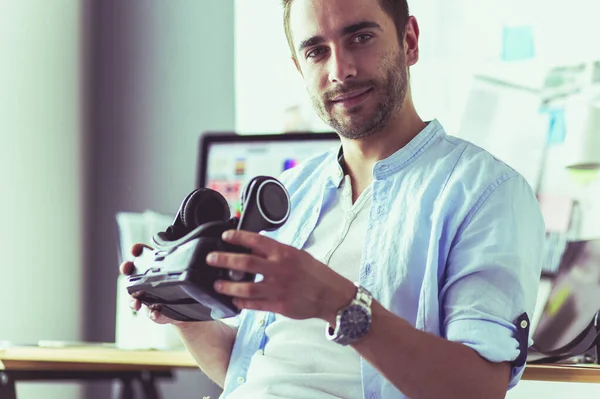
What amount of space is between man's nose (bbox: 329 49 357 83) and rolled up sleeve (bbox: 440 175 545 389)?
0.28 m

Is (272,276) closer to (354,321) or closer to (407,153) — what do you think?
(354,321)

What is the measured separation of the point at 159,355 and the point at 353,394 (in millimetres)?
574

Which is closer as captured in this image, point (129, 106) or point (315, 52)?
point (315, 52)

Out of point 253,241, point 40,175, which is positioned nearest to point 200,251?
point 253,241

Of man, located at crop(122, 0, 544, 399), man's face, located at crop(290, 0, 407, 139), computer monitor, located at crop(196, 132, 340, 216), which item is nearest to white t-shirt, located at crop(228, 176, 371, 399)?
man, located at crop(122, 0, 544, 399)

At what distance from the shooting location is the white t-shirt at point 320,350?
1.11 metres

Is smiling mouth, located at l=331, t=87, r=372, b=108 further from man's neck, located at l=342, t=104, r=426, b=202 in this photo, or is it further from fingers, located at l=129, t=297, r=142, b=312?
fingers, located at l=129, t=297, r=142, b=312

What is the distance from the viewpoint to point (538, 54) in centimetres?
171

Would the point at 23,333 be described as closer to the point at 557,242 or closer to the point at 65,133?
the point at 65,133

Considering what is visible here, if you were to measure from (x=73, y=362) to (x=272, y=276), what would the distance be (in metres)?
0.99

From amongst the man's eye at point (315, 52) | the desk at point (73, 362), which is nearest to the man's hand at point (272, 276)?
the man's eye at point (315, 52)

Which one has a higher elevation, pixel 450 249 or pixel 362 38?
pixel 362 38

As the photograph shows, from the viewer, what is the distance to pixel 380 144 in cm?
128

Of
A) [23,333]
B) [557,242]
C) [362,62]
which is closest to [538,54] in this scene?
[557,242]
